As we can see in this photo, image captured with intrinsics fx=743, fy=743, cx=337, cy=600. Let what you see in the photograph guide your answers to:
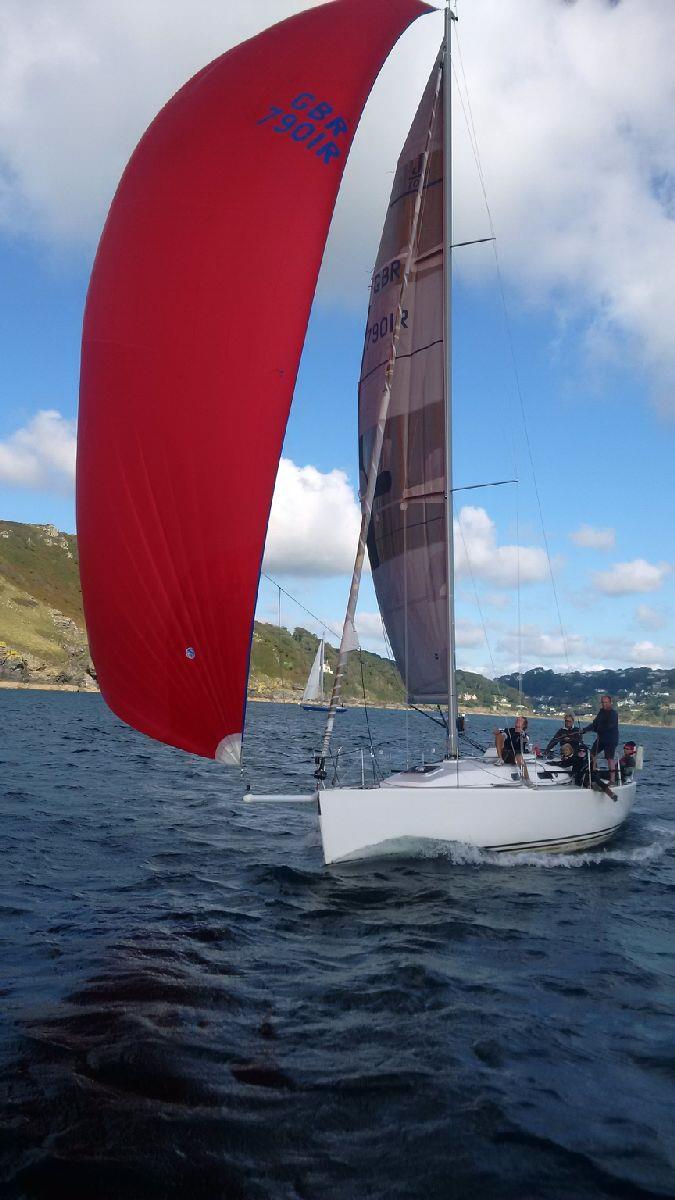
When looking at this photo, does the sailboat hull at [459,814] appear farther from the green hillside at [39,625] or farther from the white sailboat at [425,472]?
the green hillside at [39,625]

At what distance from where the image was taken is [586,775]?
1281 cm

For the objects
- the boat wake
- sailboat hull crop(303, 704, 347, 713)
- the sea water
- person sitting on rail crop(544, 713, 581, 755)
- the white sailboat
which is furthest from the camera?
person sitting on rail crop(544, 713, 581, 755)

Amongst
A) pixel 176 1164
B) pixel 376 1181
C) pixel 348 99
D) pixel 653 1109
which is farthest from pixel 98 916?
pixel 348 99

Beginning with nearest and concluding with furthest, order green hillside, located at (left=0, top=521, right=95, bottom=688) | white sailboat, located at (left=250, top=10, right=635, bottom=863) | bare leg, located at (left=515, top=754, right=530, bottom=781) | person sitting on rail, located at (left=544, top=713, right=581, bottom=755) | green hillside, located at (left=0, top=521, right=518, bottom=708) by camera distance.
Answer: bare leg, located at (left=515, top=754, right=530, bottom=781)
white sailboat, located at (left=250, top=10, right=635, bottom=863)
person sitting on rail, located at (left=544, top=713, right=581, bottom=755)
green hillside, located at (left=0, top=521, right=518, bottom=708)
green hillside, located at (left=0, top=521, right=95, bottom=688)

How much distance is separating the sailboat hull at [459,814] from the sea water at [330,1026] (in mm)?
370

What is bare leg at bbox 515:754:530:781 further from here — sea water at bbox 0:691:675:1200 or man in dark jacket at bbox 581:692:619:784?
man in dark jacket at bbox 581:692:619:784

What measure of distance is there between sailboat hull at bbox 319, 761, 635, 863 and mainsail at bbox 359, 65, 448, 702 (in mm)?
2578

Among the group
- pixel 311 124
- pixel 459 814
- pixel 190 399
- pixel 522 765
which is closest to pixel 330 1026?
pixel 459 814

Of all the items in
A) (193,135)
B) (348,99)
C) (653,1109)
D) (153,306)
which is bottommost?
(653,1109)

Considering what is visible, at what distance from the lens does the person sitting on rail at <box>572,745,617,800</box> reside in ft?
41.8

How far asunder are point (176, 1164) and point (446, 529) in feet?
34.2

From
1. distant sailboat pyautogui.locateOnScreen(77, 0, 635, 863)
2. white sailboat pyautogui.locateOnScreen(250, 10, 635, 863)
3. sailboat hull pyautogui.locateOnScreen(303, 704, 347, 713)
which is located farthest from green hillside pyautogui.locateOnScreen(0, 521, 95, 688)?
distant sailboat pyautogui.locateOnScreen(77, 0, 635, 863)

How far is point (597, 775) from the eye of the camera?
1309 centimetres

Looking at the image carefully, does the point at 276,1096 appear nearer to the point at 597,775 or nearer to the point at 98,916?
the point at 98,916
